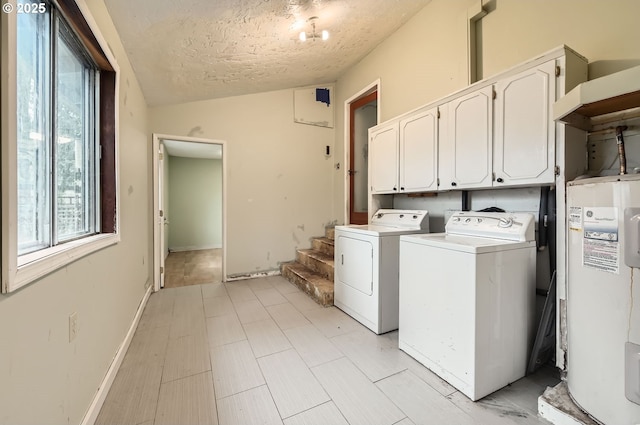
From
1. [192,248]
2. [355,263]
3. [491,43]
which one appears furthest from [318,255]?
[192,248]

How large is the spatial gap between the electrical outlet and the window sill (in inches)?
9.8

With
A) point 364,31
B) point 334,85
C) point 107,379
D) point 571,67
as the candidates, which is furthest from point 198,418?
point 334,85

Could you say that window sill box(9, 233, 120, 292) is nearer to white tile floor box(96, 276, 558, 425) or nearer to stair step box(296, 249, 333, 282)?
white tile floor box(96, 276, 558, 425)

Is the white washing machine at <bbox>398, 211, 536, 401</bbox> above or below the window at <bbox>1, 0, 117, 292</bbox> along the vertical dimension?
below

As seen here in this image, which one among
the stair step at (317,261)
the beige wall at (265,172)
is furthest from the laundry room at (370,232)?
the beige wall at (265,172)

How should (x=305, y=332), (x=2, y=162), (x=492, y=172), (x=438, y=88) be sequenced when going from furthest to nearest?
(x=438, y=88) → (x=305, y=332) → (x=492, y=172) → (x=2, y=162)

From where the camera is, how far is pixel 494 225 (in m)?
1.75

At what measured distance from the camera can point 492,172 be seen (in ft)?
5.79

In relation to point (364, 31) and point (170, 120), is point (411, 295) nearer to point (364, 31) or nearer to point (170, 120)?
point (364, 31)

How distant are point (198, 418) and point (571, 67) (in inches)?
109

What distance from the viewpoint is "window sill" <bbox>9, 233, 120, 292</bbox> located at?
0.80 meters

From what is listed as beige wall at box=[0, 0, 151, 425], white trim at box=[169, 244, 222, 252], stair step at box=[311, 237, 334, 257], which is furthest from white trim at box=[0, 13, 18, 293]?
white trim at box=[169, 244, 222, 252]

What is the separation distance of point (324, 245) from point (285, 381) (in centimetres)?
228

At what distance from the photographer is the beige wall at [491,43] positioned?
57.9 inches
